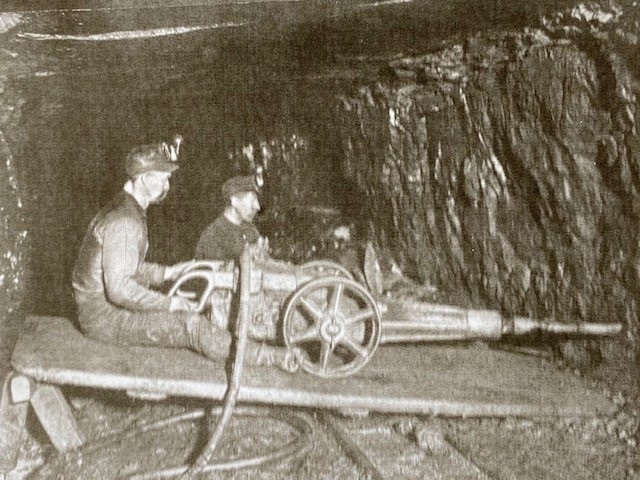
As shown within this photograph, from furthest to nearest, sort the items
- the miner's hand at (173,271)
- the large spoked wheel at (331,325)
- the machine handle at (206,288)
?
the miner's hand at (173,271) < the machine handle at (206,288) < the large spoked wheel at (331,325)

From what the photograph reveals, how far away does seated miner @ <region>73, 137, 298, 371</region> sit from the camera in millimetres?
3119

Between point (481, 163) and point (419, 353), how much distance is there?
5.19ft

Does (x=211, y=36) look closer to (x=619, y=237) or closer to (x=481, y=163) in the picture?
(x=481, y=163)

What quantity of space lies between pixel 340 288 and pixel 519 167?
1.67 m

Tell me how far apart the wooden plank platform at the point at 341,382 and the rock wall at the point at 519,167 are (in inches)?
26.1

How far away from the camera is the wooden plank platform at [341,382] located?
9.39 ft

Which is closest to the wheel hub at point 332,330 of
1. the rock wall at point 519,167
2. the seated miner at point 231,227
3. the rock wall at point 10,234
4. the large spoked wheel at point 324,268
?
the large spoked wheel at point 324,268

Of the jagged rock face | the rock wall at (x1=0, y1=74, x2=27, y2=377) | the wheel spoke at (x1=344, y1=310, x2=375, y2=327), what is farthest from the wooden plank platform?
the rock wall at (x1=0, y1=74, x2=27, y2=377)

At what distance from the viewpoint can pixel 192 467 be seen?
2.80 meters

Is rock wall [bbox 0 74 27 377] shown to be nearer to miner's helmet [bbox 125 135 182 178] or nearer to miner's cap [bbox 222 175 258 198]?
miner's helmet [bbox 125 135 182 178]

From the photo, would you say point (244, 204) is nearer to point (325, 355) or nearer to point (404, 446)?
point (325, 355)

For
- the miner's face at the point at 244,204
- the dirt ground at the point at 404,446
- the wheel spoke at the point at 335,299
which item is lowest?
the dirt ground at the point at 404,446

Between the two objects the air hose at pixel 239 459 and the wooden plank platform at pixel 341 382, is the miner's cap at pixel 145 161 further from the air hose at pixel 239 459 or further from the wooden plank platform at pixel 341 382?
the wooden plank platform at pixel 341 382

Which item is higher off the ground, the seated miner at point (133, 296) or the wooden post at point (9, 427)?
the seated miner at point (133, 296)
